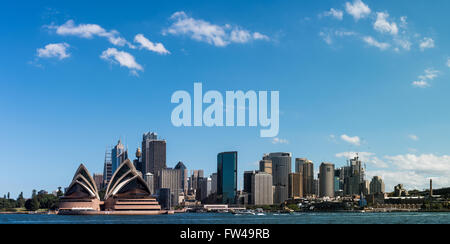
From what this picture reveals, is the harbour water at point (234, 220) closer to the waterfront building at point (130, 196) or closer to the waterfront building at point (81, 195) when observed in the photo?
the waterfront building at point (130, 196)

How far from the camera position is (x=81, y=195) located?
126188 millimetres

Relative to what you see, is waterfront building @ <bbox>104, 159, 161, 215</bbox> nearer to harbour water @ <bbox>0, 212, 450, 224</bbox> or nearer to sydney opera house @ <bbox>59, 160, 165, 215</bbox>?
sydney opera house @ <bbox>59, 160, 165, 215</bbox>

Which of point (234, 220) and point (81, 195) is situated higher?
point (81, 195)

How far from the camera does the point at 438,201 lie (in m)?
189

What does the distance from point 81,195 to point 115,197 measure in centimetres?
898

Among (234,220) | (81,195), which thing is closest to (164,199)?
(81,195)

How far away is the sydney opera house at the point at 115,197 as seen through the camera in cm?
11975

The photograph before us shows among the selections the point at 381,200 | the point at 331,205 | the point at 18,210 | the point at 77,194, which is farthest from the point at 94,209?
the point at 381,200

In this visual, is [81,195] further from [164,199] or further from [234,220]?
[164,199]
